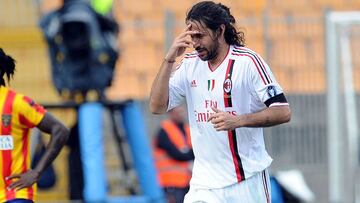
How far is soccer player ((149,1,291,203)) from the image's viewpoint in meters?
7.53

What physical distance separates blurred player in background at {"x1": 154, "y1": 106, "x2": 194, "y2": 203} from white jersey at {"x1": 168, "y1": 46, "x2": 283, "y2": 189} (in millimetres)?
6492

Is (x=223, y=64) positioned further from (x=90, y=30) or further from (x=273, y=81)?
(x=90, y=30)

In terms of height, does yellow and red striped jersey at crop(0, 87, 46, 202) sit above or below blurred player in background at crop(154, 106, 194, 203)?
above

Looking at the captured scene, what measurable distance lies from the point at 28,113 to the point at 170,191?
6.23 m

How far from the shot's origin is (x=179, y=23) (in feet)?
51.2

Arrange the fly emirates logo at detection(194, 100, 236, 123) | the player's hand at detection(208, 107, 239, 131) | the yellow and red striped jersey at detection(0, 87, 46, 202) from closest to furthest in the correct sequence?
the player's hand at detection(208, 107, 239, 131) < the fly emirates logo at detection(194, 100, 236, 123) < the yellow and red striped jersey at detection(0, 87, 46, 202)

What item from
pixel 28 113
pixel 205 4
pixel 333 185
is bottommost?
pixel 333 185

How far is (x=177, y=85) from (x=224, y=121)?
27.0 inches

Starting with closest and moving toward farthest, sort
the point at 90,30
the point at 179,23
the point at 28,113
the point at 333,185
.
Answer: the point at 28,113, the point at 90,30, the point at 333,185, the point at 179,23

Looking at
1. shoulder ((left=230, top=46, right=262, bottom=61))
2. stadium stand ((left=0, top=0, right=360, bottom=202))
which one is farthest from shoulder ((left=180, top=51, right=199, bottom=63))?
stadium stand ((left=0, top=0, right=360, bottom=202))

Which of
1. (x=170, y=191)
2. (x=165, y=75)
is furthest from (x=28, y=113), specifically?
(x=170, y=191)

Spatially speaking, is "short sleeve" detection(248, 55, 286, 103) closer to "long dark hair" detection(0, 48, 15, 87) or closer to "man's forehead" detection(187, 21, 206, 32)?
"man's forehead" detection(187, 21, 206, 32)

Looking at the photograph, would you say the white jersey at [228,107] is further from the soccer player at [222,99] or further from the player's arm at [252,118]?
the player's arm at [252,118]

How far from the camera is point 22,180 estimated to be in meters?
8.28
